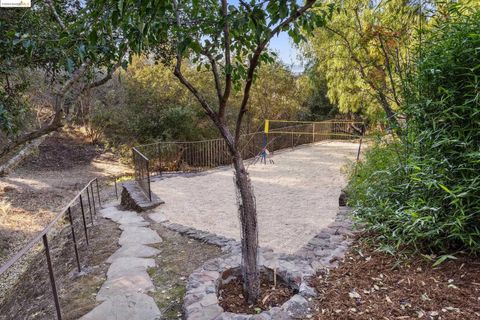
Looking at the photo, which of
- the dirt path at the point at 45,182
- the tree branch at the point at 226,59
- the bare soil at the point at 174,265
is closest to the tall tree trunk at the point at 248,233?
the tree branch at the point at 226,59

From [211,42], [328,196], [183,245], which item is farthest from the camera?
[328,196]

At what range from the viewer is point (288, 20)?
62.2 inches

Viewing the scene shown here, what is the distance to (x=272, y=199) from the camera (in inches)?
238

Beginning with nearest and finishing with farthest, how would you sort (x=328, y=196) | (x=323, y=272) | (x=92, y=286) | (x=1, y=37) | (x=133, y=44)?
1. (x=133, y=44)
2. (x=323, y=272)
3. (x=92, y=286)
4. (x=1, y=37)
5. (x=328, y=196)

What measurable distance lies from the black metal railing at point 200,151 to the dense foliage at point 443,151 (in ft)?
11.0

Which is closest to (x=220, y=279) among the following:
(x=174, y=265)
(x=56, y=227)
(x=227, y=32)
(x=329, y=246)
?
(x=174, y=265)

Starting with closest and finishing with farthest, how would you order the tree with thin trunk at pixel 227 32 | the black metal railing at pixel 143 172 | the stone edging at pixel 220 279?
the tree with thin trunk at pixel 227 32, the stone edging at pixel 220 279, the black metal railing at pixel 143 172

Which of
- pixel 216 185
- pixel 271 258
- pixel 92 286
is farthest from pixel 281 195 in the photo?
pixel 92 286

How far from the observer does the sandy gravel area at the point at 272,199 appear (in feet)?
14.3

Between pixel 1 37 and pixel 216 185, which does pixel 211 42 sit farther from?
pixel 216 185

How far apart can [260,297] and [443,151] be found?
1.69 metres

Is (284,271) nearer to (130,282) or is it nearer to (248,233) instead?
(248,233)

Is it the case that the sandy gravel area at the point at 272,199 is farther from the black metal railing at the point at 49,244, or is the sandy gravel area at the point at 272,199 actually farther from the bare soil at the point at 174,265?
the black metal railing at the point at 49,244

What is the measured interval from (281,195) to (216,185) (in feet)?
5.41
